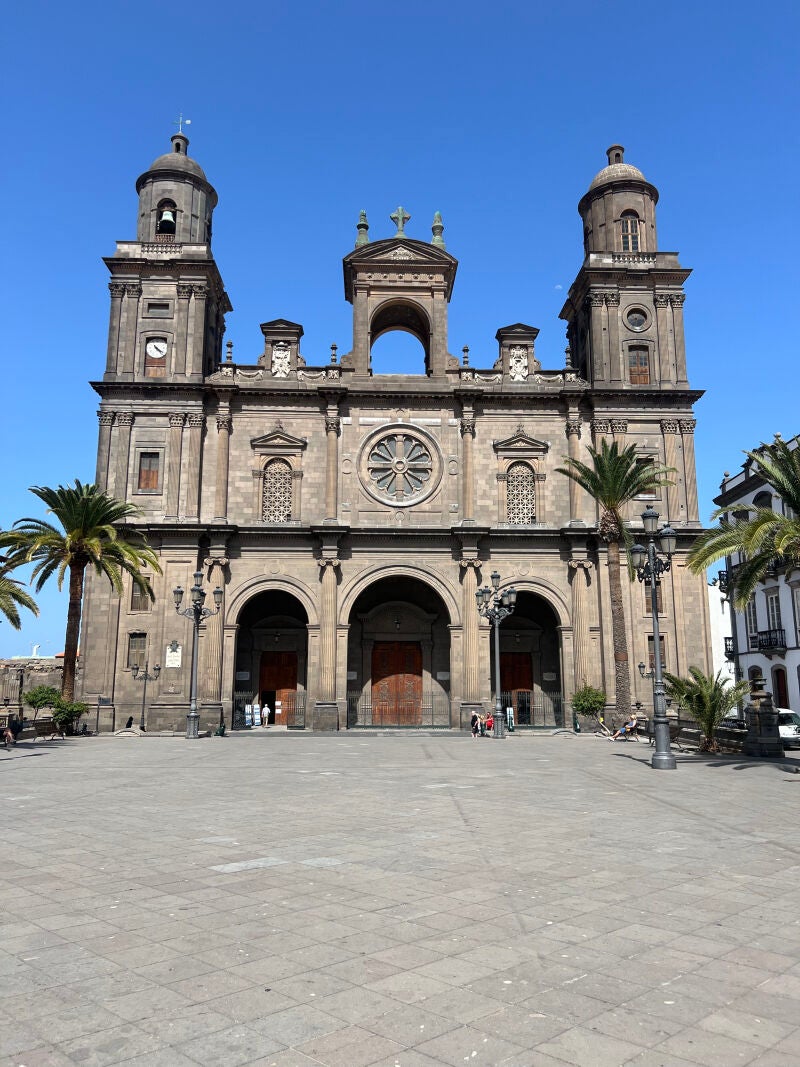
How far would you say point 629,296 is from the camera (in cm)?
3878

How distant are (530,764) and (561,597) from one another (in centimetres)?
1664

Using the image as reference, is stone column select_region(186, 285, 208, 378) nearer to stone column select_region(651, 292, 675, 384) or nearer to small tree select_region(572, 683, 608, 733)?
stone column select_region(651, 292, 675, 384)

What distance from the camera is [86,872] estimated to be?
8312mm

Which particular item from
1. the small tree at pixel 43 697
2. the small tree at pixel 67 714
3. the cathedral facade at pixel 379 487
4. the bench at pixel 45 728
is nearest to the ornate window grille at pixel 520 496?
the cathedral facade at pixel 379 487

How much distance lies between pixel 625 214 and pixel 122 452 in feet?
89.7

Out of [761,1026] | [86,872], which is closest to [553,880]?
[761,1026]

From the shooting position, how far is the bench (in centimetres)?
2947

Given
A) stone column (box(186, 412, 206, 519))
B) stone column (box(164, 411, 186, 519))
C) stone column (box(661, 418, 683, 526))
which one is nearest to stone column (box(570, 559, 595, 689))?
stone column (box(661, 418, 683, 526))

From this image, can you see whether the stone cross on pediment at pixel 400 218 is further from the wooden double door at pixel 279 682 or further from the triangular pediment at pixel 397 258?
the wooden double door at pixel 279 682

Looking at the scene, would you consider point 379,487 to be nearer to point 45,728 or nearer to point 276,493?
point 276,493

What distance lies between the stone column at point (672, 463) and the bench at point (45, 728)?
27.5 meters

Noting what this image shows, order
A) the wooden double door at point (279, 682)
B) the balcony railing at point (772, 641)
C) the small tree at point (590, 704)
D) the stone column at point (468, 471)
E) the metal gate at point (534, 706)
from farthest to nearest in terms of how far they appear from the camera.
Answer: the balcony railing at point (772, 641), the wooden double door at point (279, 682), the metal gate at point (534, 706), the stone column at point (468, 471), the small tree at point (590, 704)

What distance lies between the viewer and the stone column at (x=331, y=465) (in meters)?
36.4

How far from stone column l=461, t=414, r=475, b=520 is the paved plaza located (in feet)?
76.4
